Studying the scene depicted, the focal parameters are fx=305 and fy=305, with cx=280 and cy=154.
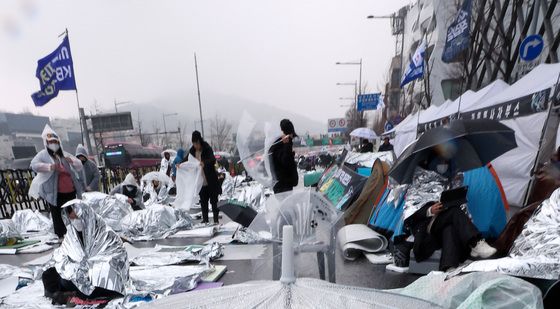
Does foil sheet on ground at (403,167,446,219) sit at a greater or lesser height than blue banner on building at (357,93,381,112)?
lesser

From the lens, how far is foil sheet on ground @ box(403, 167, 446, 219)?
9.33ft

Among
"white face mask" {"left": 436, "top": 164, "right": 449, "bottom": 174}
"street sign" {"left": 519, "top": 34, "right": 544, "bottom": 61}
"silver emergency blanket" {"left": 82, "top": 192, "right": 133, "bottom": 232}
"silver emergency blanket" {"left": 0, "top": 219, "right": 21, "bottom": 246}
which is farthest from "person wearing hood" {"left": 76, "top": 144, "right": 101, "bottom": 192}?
"street sign" {"left": 519, "top": 34, "right": 544, "bottom": 61}

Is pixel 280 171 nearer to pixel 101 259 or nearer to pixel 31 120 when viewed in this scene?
pixel 101 259

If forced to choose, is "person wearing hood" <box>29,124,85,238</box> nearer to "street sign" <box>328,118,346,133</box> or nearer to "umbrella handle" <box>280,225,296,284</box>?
"umbrella handle" <box>280,225,296,284</box>

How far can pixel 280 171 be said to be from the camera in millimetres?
4434

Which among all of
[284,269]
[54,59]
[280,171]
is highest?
[54,59]

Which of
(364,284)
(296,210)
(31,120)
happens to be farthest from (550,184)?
(31,120)

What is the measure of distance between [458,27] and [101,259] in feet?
26.9

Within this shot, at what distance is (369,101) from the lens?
18.7 metres

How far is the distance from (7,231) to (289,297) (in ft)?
21.6

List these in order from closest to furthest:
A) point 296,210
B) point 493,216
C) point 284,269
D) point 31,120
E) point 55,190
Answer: point 284,269, point 296,210, point 493,216, point 55,190, point 31,120

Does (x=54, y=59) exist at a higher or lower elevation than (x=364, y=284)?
higher

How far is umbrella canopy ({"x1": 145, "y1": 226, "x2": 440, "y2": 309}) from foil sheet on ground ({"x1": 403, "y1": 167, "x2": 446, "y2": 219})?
2209mm

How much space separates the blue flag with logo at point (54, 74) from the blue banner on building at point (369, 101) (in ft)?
49.2
